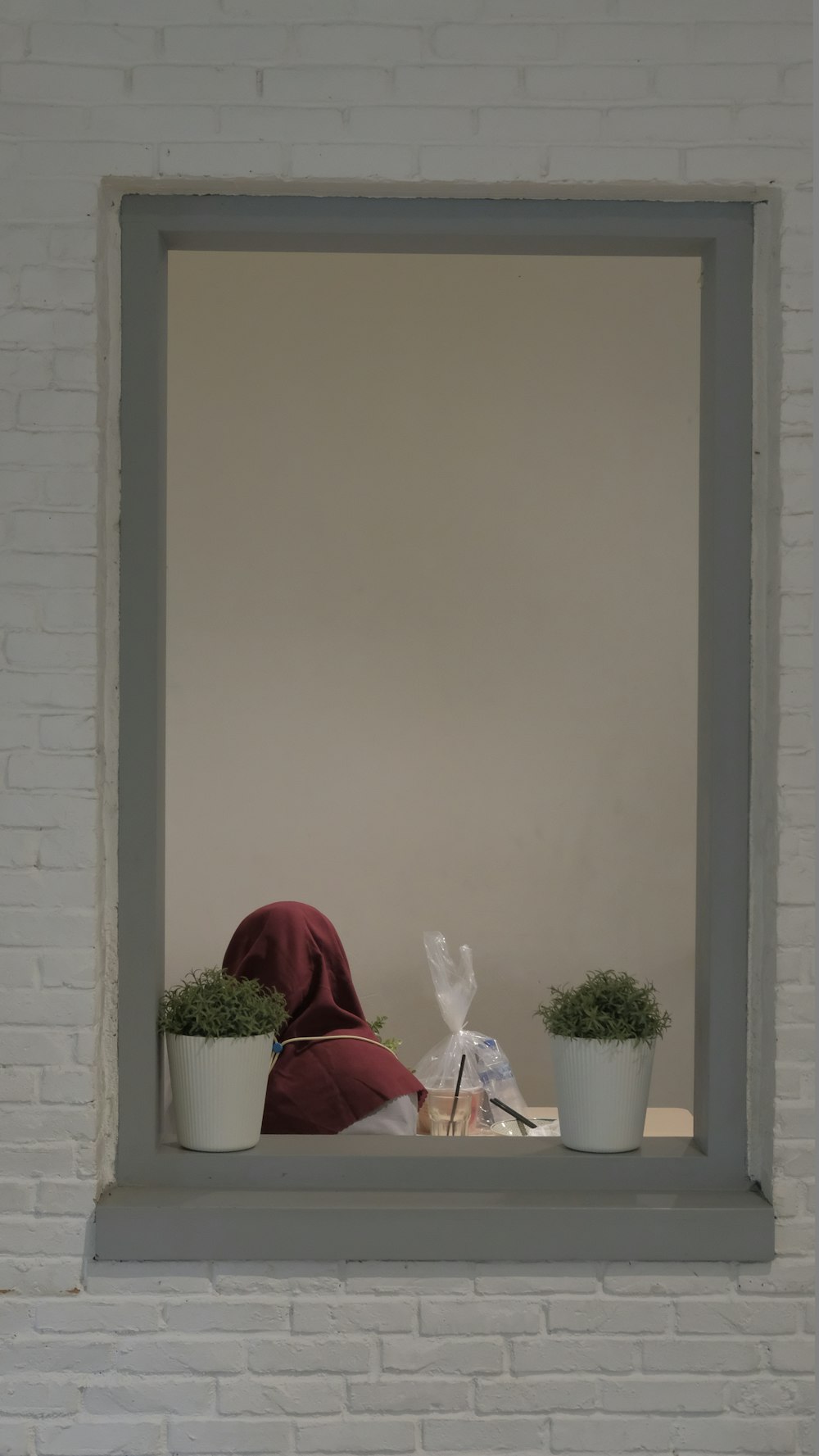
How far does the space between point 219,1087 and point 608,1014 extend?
2.00ft

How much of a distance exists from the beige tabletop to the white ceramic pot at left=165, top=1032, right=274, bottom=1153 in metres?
0.95

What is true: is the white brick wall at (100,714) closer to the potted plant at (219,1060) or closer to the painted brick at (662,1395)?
the painted brick at (662,1395)

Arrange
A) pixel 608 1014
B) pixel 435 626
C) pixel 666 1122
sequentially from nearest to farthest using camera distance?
pixel 608 1014
pixel 666 1122
pixel 435 626

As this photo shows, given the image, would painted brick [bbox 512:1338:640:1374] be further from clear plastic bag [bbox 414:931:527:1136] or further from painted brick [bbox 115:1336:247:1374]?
clear plastic bag [bbox 414:931:527:1136]

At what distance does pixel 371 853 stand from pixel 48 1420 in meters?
2.17

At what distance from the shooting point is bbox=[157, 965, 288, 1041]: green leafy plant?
1.91 meters

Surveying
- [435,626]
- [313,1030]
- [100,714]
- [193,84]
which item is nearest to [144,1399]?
[313,1030]

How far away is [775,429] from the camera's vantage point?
190 centimetres

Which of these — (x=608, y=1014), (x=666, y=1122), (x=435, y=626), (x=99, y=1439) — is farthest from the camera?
(x=435, y=626)

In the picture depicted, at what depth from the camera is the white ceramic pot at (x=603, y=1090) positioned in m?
1.91

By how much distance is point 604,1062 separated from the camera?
6.25 feet

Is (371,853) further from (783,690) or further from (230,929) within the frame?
(783,690)

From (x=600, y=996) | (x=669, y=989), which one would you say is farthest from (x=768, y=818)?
(x=669, y=989)

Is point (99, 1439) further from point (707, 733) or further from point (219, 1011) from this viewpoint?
point (707, 733)
